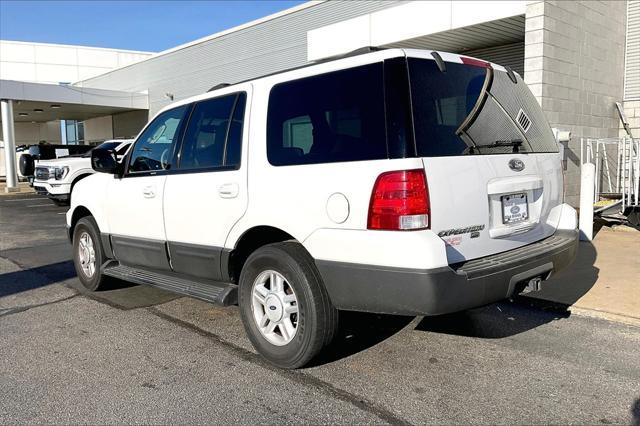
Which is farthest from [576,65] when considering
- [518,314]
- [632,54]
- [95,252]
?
[95,252]

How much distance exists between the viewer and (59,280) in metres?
6.58

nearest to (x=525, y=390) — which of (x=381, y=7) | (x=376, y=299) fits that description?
(x=376, y=299)

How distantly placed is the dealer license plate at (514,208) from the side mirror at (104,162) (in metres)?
3.68

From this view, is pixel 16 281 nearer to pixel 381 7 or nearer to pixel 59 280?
pixel 59 280

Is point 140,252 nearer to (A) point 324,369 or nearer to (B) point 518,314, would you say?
(A) point 324,369

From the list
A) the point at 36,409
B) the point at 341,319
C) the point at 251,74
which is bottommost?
the point at 36,409

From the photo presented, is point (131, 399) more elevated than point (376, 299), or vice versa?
point (376, 299)

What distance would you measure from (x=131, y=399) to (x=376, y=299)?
1.62 meters

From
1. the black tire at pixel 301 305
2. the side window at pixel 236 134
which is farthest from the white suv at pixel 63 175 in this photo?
the black tire at pixel 301 305

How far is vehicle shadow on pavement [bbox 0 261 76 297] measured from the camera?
20.4 ft

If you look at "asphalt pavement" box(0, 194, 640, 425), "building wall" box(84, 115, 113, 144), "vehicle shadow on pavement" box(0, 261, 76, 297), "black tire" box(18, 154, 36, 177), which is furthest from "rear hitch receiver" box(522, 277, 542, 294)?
"building wall" box(84, 115, 113, 144)

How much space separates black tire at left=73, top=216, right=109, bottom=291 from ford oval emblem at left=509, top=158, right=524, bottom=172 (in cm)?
415

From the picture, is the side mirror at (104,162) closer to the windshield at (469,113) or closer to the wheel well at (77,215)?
the wheel well at (77,215)

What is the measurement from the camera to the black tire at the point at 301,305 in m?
3.48
